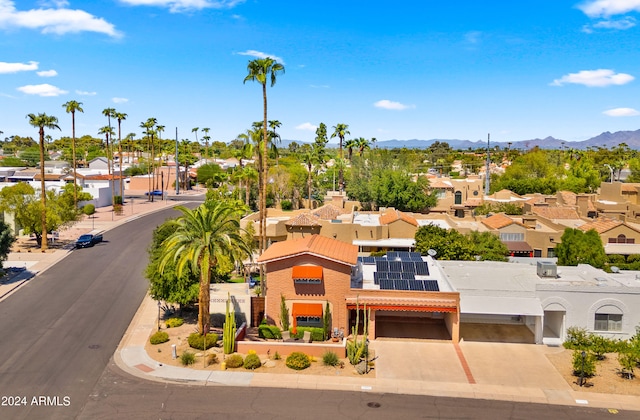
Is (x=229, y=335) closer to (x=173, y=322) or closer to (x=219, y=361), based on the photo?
(x=219, y=361)

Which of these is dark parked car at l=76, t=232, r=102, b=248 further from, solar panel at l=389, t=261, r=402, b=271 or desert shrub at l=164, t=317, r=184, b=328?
solar panel at l=389, t=261, r=402, b=271

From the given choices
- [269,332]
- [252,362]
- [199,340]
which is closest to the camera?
[252,362]

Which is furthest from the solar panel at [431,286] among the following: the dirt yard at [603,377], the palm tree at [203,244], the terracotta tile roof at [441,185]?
the terracotta tile roof at [441,185]

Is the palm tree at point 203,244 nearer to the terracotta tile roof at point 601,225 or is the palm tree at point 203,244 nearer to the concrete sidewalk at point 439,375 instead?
the concrete sidewalk at point 439,375

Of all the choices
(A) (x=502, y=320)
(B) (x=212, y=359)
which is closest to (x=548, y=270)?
(A) (x=502, y=320)

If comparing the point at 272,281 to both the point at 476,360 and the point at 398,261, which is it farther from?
the point at 476,360

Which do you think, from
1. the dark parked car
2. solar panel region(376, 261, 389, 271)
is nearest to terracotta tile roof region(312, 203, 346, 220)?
solar panel region(376, 261, 389, 271)
